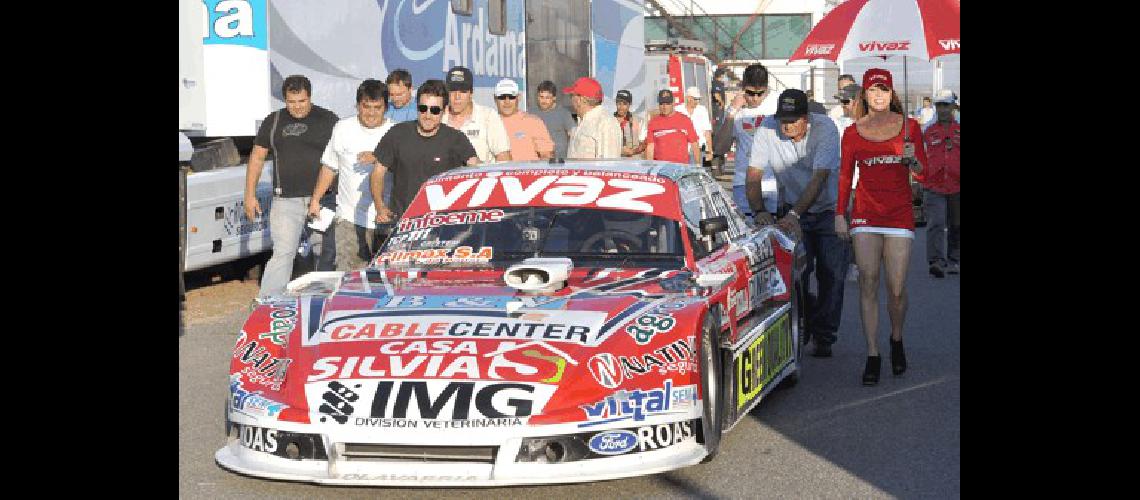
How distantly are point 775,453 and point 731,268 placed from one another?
97 centimetres

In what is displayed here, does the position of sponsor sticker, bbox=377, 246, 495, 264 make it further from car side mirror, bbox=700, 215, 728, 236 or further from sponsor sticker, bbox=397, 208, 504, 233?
car side mirror, bbox=700, 215, 728, 236

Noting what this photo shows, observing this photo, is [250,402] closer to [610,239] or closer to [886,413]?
[610,239]

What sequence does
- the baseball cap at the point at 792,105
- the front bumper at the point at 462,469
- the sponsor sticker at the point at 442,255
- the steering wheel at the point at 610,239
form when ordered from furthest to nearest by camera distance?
1. the baseball cap at the point at 792,105
2. the steering wheel at the point at 610,239
3. the sponsor sticker at the point at 442,255
4. the front bumper at the point at 462,469

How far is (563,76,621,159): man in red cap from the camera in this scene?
14664mm

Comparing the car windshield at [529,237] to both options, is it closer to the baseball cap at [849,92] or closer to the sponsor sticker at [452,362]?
the sponsor sticker at [452,362]

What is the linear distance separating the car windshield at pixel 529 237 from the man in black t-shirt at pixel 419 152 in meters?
2.16

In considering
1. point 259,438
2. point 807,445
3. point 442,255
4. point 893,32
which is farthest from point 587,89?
point 259,438

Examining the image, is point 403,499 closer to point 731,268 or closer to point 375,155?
point 731,268

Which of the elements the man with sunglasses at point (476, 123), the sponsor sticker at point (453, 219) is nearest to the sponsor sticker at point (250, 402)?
the sponsor sticker at point (453, 219)

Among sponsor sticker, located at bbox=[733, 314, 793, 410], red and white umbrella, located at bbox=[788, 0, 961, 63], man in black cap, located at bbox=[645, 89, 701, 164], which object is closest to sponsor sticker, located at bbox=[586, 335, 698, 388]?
sponsor sticker, located at bbox=[733, 314, 793, 410]

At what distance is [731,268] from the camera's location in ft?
28.2

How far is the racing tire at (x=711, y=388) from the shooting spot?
7.05 metres
